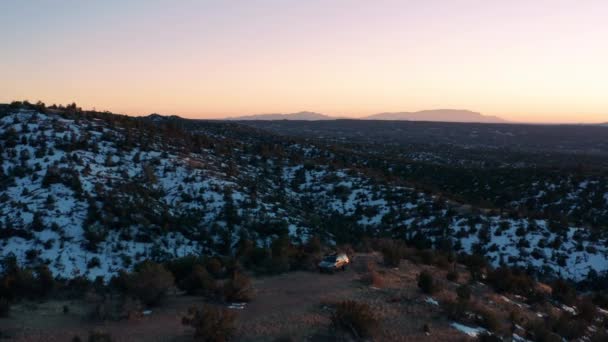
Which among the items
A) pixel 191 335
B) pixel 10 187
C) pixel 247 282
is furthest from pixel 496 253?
pixel 10 187

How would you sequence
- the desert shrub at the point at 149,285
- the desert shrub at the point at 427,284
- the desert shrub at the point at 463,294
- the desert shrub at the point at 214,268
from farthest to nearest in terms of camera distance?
the desert shrub at the point at 214,268
the desert shrub at the point at 427,284
the desert shrub at the point at 463,294
the desert shrub at the point at 149,285

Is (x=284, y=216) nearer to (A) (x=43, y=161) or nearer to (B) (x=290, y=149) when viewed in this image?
(A) (x=43, y=161)

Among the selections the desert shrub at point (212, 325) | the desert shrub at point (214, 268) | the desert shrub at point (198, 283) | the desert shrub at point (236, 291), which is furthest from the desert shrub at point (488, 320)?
the desert shrub at point (214, 268)

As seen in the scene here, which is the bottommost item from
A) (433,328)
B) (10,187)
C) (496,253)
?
(496,253)

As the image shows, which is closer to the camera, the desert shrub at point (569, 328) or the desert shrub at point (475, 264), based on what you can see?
the desert shrub at point (569, 328)

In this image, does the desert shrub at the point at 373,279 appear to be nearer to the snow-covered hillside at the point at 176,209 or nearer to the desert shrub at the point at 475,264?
the desert shrub at the point at 475,264

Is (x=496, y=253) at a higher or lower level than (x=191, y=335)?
lower

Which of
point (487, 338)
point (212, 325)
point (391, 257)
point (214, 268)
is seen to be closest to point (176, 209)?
point (214, 268)
